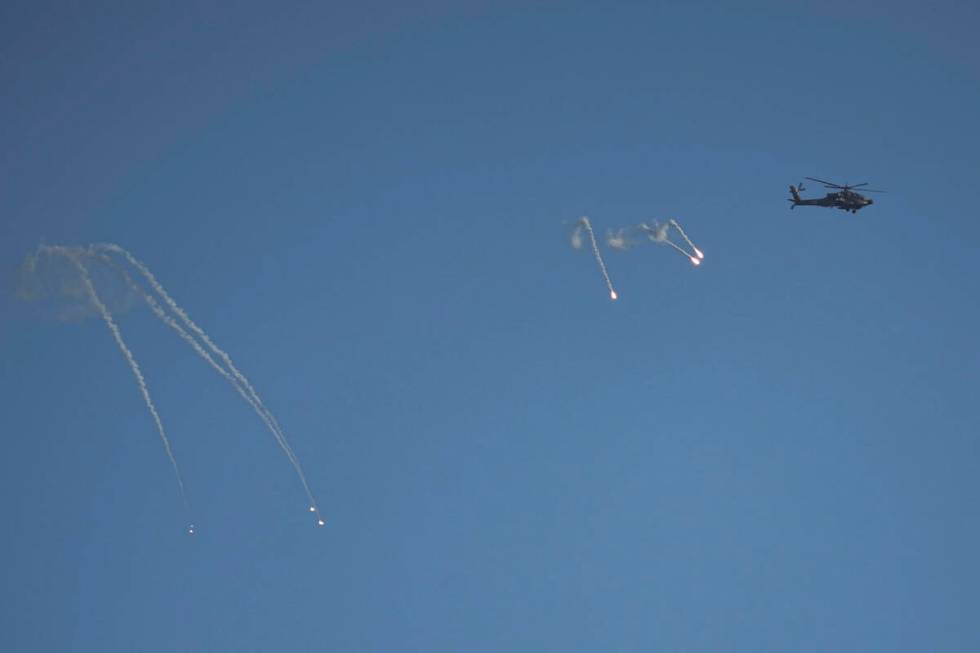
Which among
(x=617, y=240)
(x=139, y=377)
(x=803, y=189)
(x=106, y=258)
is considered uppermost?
(x=803, y=189)

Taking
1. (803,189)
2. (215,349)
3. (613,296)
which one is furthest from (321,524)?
(803,189)

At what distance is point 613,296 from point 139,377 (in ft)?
110

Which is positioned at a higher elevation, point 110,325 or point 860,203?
point 860,203

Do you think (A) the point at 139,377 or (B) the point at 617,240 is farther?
(B) the point at 617,240

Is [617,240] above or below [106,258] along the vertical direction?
above

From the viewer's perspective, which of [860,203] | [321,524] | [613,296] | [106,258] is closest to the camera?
[106,258]

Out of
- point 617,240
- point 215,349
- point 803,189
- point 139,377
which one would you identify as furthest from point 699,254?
point 139,377

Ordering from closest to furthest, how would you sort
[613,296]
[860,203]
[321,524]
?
[613,296] < [860,203] < [321,524]

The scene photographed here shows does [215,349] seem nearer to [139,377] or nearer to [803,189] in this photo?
[139,377]

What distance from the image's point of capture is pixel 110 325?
75125 millimetres

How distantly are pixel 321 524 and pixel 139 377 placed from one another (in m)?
35.1

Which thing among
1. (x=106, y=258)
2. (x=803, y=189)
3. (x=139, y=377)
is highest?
(x=803, y=189)

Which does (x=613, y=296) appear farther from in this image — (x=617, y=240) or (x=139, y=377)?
(x=139, y=377)

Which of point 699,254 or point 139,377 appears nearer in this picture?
point 139,377
